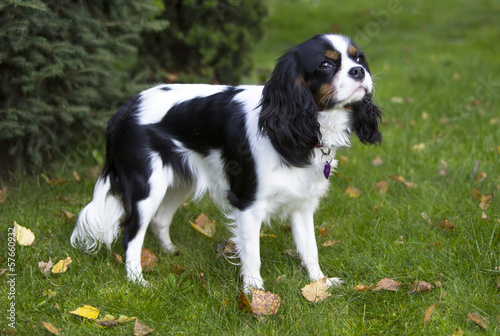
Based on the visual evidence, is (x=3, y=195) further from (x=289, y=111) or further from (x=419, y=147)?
(x=419, y=147)

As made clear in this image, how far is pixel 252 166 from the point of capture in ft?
7.92

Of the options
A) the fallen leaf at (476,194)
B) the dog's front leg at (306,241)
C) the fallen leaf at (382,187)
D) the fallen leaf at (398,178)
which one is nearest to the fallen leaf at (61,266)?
the dog's front leg at (306,241)

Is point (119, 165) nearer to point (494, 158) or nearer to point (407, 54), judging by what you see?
point (494, 158)

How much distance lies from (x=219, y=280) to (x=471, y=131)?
2.86m

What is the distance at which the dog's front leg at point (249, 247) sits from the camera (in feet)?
8.02

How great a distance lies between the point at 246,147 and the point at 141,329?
3.06ft

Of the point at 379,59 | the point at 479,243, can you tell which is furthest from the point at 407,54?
the point at 479,243

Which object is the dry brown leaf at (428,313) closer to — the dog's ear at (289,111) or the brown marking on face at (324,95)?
the dog's ear at (289,111)

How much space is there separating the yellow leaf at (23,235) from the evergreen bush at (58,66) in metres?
0.75

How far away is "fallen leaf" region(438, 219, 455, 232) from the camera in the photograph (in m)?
2.85

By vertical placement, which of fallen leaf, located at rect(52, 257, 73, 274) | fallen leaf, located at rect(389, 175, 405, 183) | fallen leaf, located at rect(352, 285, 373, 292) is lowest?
fallen leaf, located at rect(52, 257, 73, 274)

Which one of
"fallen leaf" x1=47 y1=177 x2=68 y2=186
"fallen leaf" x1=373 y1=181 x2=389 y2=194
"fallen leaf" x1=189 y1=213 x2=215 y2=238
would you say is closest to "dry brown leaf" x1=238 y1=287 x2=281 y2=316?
"fallen leaf" x1=189 y1=213 x2=215 y2=238

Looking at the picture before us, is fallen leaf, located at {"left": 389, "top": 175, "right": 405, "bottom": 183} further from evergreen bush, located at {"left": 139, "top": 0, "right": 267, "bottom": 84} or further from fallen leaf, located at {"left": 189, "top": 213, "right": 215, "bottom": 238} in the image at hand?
evergreen bush, located at {"left": 139, "top": 0, "right": 267, "bottom": 84}

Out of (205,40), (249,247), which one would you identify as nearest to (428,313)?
(249,247)
